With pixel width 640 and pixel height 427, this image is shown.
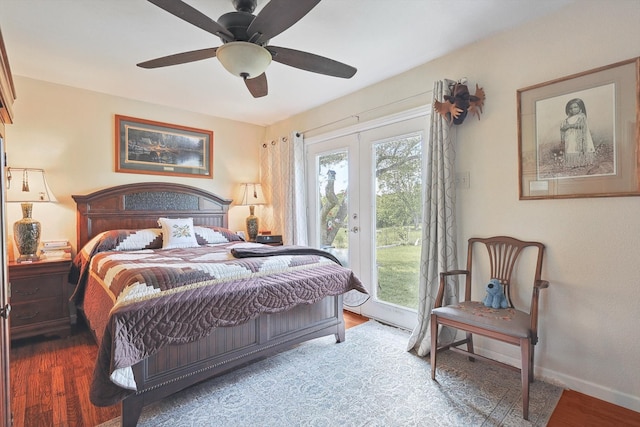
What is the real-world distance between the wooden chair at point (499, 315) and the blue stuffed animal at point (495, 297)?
1.8 inches

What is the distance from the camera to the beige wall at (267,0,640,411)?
195 centimetres

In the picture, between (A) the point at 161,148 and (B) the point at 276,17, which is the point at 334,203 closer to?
(A) the point at 161,148

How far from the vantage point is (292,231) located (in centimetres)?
430

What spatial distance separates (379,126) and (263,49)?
180cm

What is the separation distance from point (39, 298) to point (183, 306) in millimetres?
2108

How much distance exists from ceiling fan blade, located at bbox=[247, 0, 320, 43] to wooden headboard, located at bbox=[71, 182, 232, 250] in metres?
2.74

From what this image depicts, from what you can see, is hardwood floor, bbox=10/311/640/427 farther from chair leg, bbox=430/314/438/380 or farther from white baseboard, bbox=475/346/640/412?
chair leg, bbox=430/314/438/380

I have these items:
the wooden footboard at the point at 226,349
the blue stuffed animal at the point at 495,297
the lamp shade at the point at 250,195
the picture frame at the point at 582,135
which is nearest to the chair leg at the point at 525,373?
the blue stuffed animal at the point at 495,297

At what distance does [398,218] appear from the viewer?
10.7 ft

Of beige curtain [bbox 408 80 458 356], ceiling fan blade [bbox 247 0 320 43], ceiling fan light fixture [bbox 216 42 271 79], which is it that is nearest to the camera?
ceiling fan blade [bbox 247 0 320 43]

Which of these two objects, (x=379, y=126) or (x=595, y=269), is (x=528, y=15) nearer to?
(x=379, y=126)

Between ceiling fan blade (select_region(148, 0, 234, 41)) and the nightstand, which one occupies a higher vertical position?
ceiling fan blade (select_region(148, 0, 234, 41))

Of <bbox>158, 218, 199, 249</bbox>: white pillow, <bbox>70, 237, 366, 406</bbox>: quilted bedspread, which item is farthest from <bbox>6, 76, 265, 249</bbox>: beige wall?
<bbox>70, 237, 366, 406</bbox>: quilted bedspread

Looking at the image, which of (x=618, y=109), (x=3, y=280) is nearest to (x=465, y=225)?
(x=618, y=109)
